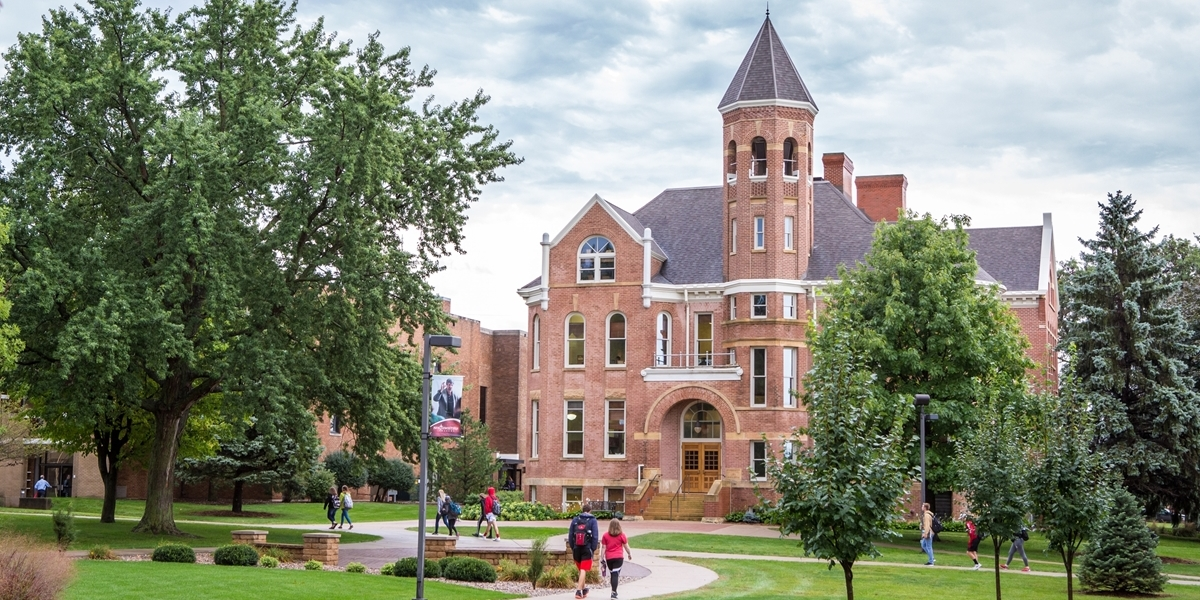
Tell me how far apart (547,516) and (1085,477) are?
104ft

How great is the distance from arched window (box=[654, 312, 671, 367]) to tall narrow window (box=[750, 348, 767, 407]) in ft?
13.4

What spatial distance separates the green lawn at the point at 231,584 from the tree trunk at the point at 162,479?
9.78 meters

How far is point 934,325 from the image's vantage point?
141 feet

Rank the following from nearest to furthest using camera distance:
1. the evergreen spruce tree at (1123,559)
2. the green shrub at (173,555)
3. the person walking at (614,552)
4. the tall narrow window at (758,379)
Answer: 1. the person walking at (614,552)
2. the green shrub at (173,555)
3. the evergreen spruce tree at (1123,559)
4. the tall narrow window at (758,379)

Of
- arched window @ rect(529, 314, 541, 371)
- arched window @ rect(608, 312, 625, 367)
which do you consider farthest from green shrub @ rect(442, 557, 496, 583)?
arched window @ rect(529, 314, 541, 371)

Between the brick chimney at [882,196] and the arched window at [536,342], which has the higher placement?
the brick chimney at [882,196]

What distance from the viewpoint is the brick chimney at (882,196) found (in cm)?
6356

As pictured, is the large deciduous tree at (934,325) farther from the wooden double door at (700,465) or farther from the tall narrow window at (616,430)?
the tall narrow window at (616,430)

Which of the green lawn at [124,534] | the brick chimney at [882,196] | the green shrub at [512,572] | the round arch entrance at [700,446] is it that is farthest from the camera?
the brick chimney at [882,196]

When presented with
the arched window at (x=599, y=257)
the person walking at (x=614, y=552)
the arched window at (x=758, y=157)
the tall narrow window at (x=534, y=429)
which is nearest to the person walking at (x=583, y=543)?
the person walking at (x=614, y=552)

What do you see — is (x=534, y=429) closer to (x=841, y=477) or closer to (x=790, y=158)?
(x=790, y=158)

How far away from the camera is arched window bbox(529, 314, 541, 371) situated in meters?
58.2

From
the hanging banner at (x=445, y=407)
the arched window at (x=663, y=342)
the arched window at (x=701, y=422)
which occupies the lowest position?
the hanging banner at (x=445, y=407)

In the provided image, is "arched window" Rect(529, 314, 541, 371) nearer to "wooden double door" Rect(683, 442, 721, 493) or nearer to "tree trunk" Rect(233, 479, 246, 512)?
"wooden double door" Rect(683, 442, 721, 493)
